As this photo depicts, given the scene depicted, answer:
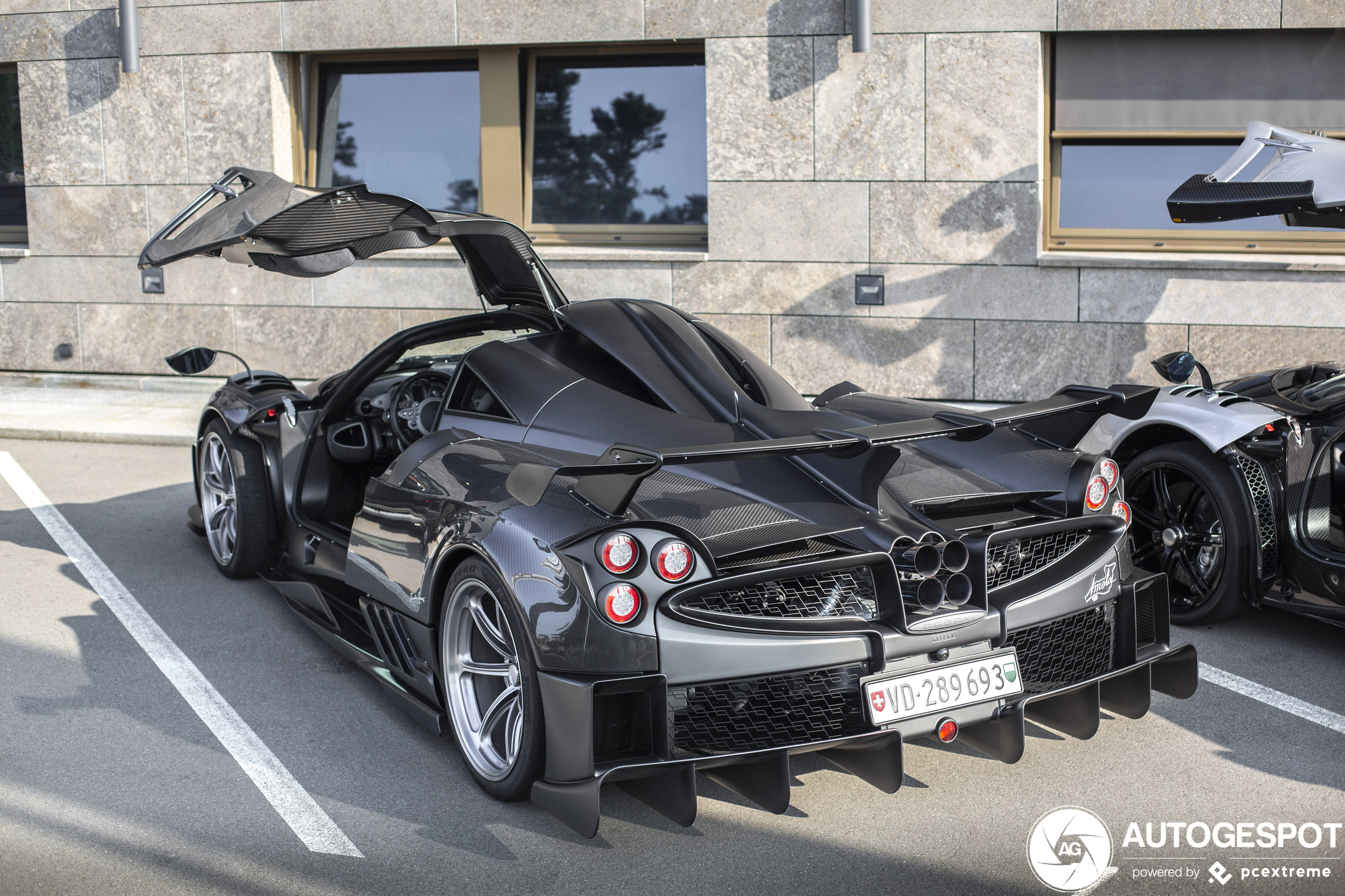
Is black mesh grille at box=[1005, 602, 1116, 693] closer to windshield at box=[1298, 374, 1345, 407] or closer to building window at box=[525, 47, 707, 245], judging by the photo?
windshield at box=[1298, 374, 1345, 407]

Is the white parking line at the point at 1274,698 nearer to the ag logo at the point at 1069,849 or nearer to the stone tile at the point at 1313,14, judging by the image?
the ag logo at the point at 1069,849

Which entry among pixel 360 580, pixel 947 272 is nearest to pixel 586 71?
pixel 947 272

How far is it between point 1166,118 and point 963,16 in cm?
182

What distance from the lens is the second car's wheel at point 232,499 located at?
5.14 m

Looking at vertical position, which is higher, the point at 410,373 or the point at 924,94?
the point at 924,94

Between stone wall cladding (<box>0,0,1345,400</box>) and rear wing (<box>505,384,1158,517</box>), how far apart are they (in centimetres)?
646

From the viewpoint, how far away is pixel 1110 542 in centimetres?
334

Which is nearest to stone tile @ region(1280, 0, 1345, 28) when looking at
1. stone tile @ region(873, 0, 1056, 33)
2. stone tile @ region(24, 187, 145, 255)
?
stone tile @ region(873, 0, 1056, 33)

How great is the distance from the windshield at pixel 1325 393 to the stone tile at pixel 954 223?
16.4 feet

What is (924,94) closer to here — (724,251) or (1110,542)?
(724,251)

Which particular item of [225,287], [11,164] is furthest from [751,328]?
Answer: [11,164]

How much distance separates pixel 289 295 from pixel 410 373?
21.1 ft

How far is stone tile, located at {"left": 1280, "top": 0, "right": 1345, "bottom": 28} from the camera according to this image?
881 cm

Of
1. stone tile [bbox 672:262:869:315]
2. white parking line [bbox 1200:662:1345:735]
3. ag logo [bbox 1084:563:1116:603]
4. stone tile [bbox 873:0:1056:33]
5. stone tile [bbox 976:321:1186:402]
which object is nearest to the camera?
ag logo [bbox 1084:563:1116:603]
